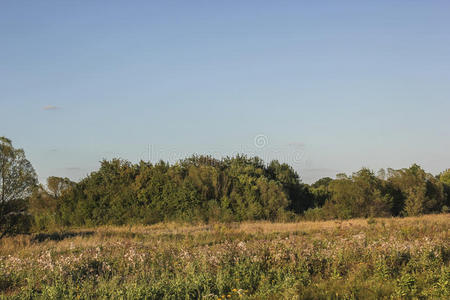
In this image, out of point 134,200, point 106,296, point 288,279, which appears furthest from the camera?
point 134,200

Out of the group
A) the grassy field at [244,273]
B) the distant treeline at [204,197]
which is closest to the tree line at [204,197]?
the distant treeline at [204,197]

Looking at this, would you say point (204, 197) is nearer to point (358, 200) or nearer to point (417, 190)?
point (358, 200)

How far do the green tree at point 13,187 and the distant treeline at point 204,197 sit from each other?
10.6 meters

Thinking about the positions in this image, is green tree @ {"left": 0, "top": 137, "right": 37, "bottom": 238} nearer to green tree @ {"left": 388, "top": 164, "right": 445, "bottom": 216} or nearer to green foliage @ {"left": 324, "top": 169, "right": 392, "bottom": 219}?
green foliage @ {"left": 324, "top": 169, "right": 392, "bottom": 219}

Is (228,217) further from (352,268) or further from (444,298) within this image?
(444,298)

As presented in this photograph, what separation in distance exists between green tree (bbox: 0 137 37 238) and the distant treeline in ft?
34.9

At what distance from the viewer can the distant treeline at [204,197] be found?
32.9m

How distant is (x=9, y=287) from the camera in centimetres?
966

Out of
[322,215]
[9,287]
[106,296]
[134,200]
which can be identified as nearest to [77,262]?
[9,287]

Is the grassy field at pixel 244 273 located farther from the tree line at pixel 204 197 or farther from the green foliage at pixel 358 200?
the green foliage at pixel 358 200

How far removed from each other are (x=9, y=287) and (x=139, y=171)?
2798 cm

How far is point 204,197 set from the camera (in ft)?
110

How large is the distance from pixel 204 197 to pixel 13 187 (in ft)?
51.8

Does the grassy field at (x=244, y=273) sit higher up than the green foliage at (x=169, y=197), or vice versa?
the green foliage at (x=169, y=197)
